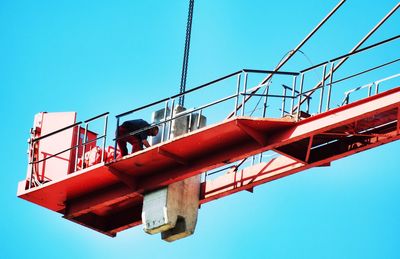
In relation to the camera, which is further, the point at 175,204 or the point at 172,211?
the point at 175,204

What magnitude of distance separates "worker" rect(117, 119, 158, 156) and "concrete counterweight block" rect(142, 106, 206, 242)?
1.43ft

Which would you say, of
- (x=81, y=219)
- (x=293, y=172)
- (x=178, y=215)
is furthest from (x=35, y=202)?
(x=293, y=172)

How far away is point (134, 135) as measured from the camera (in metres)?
33.5

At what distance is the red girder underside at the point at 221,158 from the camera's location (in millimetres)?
30703

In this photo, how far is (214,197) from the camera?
33812mm

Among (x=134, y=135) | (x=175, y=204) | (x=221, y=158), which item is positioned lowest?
(x=175, y=204)

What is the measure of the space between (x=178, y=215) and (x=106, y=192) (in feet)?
6.87

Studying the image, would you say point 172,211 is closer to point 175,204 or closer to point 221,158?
point 175,204

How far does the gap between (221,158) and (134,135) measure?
98.9 inches

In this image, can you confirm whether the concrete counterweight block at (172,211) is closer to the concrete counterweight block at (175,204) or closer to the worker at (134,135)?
the concrete counterweight block at (175,204)

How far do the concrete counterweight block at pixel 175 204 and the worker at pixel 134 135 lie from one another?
1.43ft

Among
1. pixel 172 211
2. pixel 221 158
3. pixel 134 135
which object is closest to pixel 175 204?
pixel 172 211

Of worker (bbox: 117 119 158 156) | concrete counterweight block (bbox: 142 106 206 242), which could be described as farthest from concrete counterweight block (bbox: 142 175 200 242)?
worker (bbox: 117 119 158 156)

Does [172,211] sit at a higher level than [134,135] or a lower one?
lower
